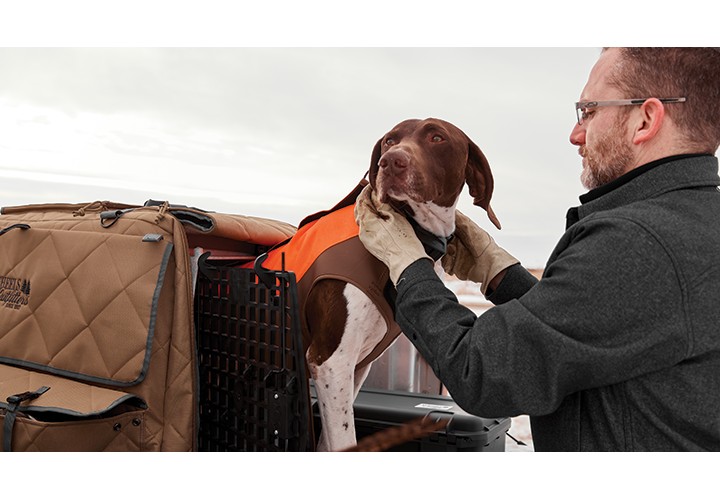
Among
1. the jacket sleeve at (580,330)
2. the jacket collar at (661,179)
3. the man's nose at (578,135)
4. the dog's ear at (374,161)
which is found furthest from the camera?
the dog's ear at (374,161)

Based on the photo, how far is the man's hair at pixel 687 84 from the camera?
A: 0.83 m

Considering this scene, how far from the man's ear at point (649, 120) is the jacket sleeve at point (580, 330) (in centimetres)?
20

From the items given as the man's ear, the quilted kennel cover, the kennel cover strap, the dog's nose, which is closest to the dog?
the dog's nose

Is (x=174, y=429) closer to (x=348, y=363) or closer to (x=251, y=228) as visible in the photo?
(x=348, y=363)

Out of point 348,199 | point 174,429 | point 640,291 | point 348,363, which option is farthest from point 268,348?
point 640,291

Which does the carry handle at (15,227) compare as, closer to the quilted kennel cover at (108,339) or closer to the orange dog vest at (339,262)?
the quilted kennel cover at (108,339)

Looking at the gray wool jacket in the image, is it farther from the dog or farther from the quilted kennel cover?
the quilted kennel cover

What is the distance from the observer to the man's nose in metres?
0.98

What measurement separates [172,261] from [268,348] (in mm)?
282

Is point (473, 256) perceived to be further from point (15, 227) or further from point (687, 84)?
point (15, 227)

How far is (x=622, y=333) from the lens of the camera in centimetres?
72

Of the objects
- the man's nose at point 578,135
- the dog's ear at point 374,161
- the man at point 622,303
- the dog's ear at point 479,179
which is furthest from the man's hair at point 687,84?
the dog's ear at point 374,161

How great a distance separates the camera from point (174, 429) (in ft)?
3.65

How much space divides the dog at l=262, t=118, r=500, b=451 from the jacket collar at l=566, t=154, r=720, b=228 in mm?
353
